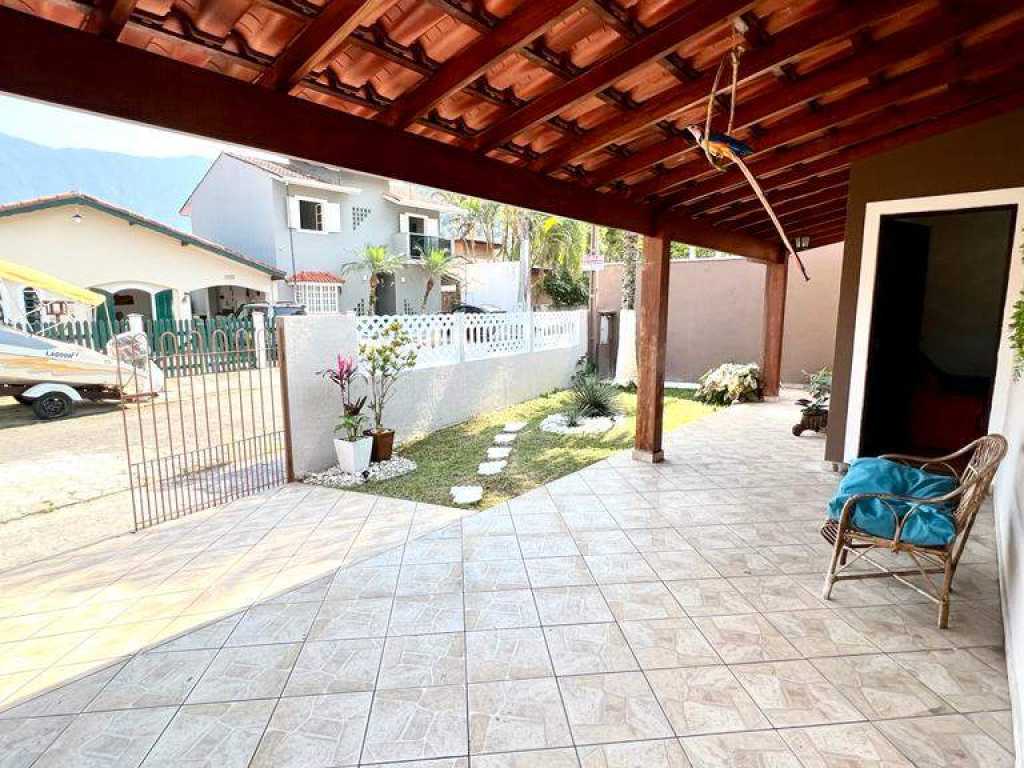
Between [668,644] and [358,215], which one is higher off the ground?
[358,215]

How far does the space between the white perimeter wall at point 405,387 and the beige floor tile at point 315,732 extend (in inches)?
139

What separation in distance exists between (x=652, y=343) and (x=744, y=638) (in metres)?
3.10

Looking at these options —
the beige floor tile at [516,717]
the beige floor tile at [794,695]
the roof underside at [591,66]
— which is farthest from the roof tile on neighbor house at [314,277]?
the beige floor tile at [794,695]

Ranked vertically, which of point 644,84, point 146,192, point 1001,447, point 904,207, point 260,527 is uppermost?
point 146,192

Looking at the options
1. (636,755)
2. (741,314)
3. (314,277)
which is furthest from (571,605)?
(314,277)

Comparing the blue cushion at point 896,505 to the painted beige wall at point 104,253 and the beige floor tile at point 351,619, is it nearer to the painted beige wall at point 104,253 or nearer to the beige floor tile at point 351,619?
the beige floor tile at point 351,619

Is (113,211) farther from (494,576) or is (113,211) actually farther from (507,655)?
(507,655)

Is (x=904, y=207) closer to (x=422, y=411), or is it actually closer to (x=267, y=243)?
(x=422, y=411)

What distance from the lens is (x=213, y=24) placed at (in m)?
1.88

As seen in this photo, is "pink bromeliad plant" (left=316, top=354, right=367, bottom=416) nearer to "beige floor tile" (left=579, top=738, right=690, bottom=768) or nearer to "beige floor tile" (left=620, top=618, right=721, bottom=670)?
"beige floor tile" (left=620, top=618, right=721, bottom=670)

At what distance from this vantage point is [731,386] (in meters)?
8.50

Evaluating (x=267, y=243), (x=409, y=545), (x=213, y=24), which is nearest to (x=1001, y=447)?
(x=409, y=545)

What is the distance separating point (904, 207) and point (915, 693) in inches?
150

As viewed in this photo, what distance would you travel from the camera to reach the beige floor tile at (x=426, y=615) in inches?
101
